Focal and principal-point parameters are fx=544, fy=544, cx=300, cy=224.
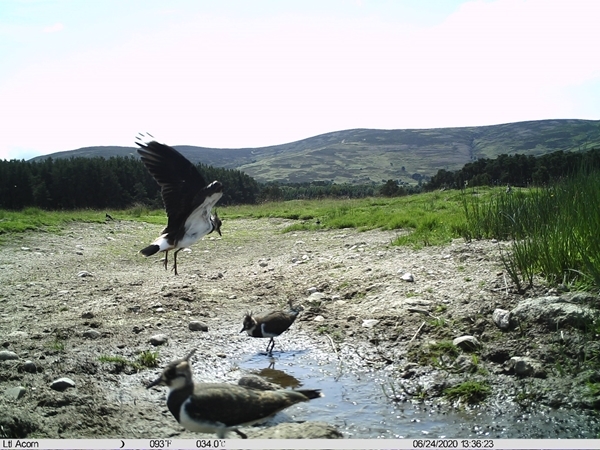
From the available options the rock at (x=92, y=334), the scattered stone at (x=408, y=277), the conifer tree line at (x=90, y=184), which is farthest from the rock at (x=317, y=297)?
the conifer tree line at (x=90, y=184)

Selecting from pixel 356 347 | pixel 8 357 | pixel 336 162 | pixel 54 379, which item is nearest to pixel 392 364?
pixel 356 347

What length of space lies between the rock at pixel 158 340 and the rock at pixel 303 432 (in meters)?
2.61

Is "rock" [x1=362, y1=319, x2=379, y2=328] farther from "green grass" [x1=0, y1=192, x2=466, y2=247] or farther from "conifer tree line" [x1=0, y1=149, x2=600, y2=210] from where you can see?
"conifer tree line" [x1=0, y1=149, x2=600, y2=210]

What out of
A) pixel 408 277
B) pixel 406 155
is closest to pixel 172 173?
pixel 408 277

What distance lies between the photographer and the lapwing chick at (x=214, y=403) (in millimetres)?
3936

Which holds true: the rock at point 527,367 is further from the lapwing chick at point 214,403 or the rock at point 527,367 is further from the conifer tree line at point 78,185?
the conifer tree line at point 78,185

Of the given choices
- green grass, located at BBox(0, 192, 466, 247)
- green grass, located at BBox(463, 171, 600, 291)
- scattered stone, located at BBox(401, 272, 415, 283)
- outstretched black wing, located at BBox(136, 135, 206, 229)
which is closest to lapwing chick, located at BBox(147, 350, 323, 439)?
green grass, located at BBox(463, 171, 600, 291)

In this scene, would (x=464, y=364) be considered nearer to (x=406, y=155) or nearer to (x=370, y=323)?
(x=370, y=323)

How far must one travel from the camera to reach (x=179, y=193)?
7551 millimetres

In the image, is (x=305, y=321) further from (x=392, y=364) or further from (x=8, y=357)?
(x=8, y=357)

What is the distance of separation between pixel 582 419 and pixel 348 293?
4.16 m

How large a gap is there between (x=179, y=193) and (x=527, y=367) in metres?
4.88

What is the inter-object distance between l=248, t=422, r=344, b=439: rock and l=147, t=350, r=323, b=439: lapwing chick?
0.18 m

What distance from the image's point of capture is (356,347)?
20.4 feet
